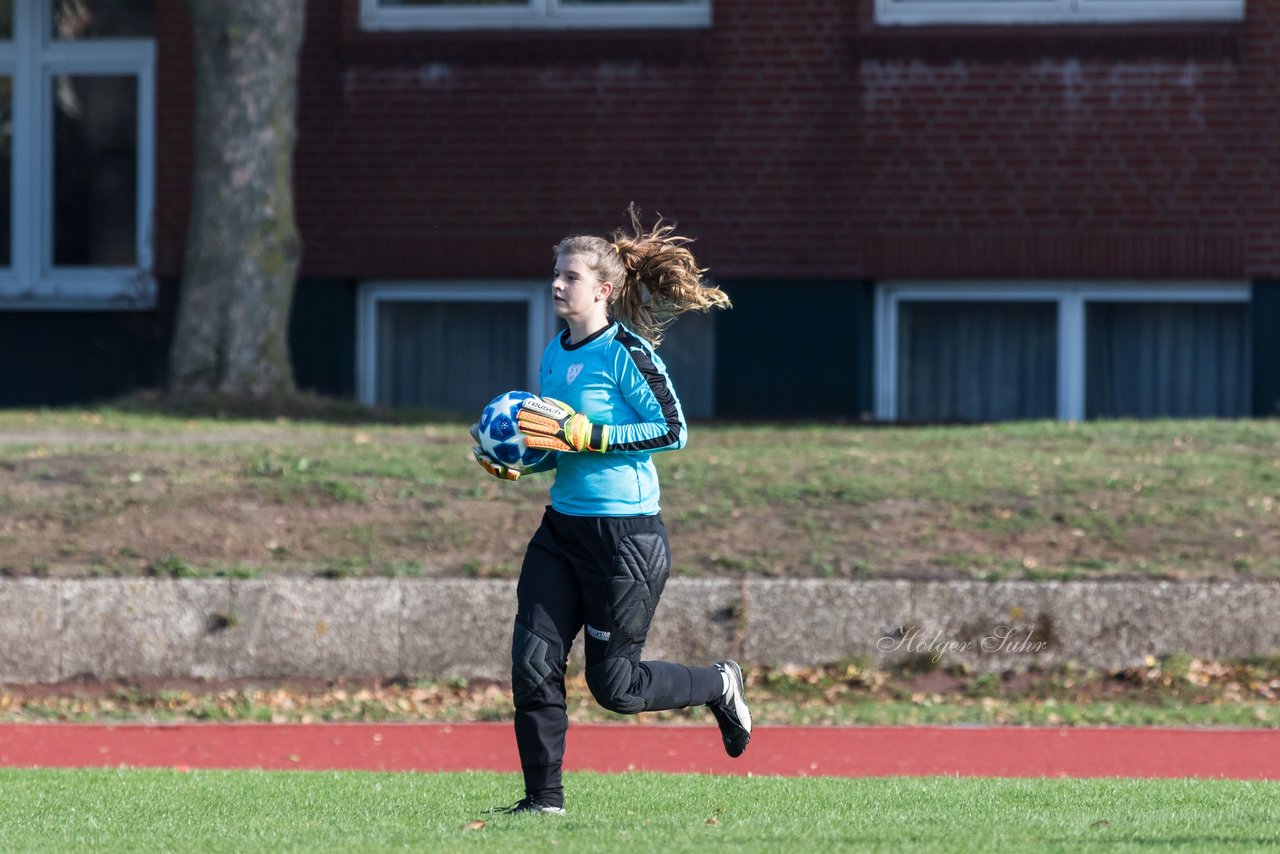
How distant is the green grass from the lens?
221 inches

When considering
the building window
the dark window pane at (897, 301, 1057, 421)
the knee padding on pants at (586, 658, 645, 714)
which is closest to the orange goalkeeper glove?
the knee padding on pants at (586, 658, 645, 714)

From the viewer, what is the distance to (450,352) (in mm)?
17547

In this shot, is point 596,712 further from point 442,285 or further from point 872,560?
point 442,285

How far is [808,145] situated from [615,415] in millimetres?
10557

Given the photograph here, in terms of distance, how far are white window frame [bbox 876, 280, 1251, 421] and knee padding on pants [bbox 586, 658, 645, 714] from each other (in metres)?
10.8

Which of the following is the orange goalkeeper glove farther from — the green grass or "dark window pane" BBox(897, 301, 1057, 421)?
"dark window pane" BBox(897, 301, 1057, 421)

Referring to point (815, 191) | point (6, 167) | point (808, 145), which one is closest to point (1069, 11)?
point (808, 145)

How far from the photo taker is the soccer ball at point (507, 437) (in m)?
5.97

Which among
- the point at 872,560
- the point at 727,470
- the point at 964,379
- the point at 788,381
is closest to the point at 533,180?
the point at 788,381

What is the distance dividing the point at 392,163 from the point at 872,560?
7848 millimetres

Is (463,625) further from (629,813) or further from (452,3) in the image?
(452,3)

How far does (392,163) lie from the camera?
16.7m

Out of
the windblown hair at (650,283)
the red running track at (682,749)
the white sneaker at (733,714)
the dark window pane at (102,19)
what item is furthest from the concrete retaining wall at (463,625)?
the dark window pane at (102,19)

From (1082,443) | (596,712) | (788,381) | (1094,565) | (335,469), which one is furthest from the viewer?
(788,381)
